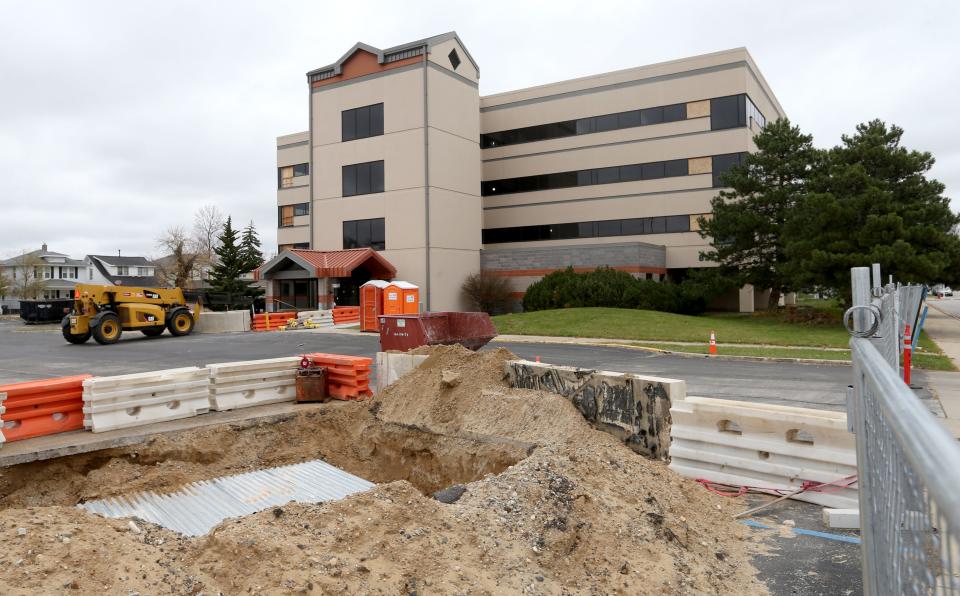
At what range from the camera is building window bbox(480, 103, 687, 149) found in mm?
40969

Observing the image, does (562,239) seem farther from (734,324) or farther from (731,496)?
(731,496)

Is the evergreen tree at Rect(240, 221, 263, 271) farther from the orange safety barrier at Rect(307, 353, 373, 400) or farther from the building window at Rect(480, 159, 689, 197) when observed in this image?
the orange safety barrier at Rect(307, 353, 373, 400)

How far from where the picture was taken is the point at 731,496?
6.89 m

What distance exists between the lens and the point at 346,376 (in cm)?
1159

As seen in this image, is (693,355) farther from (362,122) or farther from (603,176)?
(362,122)

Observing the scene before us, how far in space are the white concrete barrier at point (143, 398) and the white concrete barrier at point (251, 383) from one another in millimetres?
170

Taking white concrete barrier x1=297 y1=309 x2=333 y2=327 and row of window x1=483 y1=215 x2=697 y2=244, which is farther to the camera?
row of window x1=483 y1=215 x2=697 y2=244

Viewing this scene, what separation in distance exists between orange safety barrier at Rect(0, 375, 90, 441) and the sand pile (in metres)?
0.83

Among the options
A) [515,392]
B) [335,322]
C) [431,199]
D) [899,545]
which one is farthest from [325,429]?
[431,199]

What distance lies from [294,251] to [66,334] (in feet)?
44.4

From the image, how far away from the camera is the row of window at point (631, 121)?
3881 centimetres

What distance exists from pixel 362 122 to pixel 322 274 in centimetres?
1046

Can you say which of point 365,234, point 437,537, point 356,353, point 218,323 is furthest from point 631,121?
point 437,537

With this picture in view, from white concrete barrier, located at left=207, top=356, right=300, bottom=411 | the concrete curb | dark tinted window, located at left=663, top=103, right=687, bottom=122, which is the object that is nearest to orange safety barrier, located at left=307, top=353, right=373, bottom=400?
white concrete barrier, located at left=207, top=356, right=300, bottom=411
